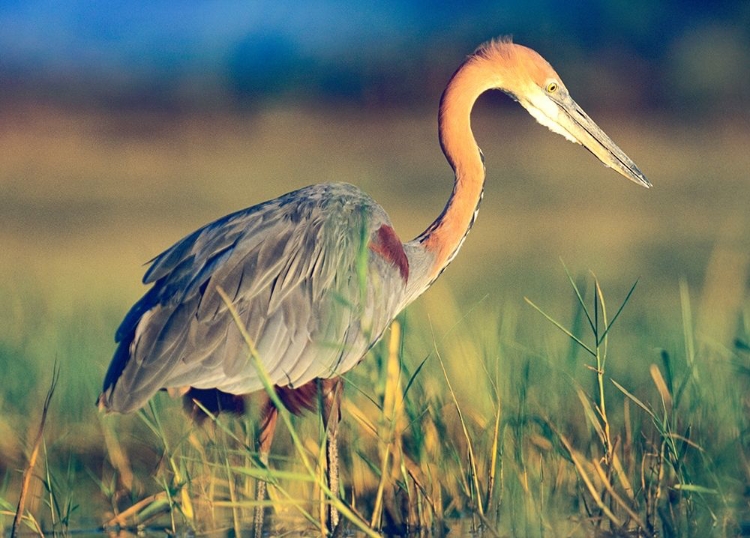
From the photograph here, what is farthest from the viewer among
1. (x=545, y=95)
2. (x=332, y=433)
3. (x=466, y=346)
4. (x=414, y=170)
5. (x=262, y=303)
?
(x=414, y=170)

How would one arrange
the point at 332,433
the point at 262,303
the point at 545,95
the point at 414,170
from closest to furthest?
the point at 332,433, the point at 262,303, the point at 545,95, the point at 414,170

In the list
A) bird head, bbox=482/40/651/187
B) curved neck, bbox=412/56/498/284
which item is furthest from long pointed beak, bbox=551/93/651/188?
curved neck, bbox=412/56/498/284

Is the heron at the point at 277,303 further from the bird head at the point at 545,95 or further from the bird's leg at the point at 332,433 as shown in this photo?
the bird head at the point at 545,95

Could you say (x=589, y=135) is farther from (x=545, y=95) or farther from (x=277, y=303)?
(x=277, y=303)

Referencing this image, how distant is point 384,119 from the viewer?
21891 millimetres

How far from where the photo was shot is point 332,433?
4.86 metres

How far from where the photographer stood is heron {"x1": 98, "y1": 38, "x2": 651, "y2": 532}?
4711mm

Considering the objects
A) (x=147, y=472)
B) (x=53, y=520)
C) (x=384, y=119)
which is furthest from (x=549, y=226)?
(x=53, y=520)

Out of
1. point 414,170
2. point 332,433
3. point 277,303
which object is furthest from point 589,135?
point 414,170

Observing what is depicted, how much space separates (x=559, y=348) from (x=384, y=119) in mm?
15752

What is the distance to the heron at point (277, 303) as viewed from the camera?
471 cm

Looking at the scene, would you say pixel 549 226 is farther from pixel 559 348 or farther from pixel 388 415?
pixel 388 415

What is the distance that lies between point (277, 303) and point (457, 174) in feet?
3.73

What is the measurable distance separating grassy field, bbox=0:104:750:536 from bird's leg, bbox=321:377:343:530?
0.35 ft
